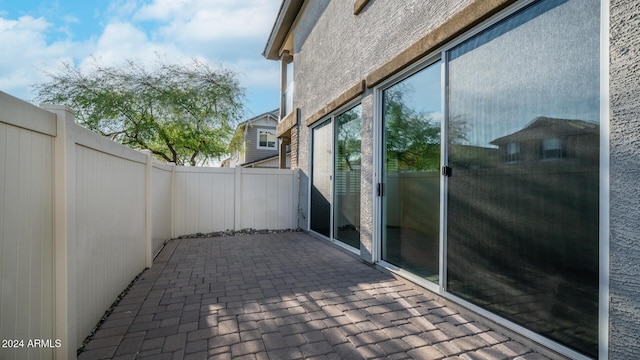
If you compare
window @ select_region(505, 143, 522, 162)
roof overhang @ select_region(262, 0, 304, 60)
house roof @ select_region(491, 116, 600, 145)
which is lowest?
window @ select_region(505, 143, 522, 162)

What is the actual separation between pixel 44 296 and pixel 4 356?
35 centimetres

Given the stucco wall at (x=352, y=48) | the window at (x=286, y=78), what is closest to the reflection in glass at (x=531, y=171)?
the stucco wall at (x=352, y=48)

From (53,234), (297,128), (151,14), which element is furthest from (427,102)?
(151,14)

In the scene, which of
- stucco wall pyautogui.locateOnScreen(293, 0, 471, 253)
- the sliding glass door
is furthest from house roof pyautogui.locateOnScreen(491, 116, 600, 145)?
the sliding glass door

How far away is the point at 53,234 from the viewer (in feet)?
5.57

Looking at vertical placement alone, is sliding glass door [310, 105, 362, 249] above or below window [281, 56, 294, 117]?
below

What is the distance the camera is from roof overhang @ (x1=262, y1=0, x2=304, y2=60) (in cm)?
735

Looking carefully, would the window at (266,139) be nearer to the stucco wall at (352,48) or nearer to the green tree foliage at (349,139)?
the stucco wall at (352,48)

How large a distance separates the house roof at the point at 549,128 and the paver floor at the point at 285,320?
1479 millimetres

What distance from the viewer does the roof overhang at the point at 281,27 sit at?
7.35 meters

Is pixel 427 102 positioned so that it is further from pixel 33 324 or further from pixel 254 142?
pixel 254 142

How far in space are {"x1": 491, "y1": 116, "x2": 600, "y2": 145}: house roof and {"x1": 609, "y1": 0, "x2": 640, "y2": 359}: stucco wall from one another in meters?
0.15

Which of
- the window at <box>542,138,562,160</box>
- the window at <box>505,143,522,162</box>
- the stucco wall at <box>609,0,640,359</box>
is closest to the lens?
the stucco wall at <box>609,0,640,359</box>

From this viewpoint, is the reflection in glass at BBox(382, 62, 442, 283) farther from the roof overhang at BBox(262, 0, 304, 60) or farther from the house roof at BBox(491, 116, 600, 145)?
the roof overhang at BBox(262, 0, 304, 60)
